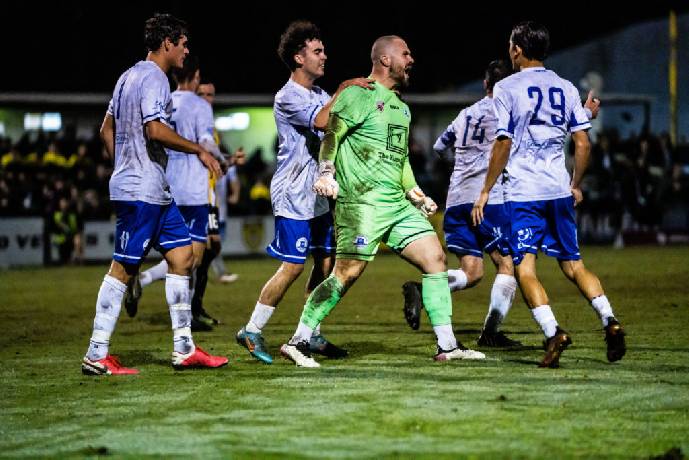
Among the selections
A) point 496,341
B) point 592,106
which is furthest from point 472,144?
point 496,341

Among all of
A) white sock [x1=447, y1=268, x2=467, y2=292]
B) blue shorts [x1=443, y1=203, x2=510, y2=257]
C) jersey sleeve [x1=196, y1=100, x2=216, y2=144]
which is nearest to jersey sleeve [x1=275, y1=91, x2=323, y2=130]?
blue shorts [x1=443, y1=203, x2=510, y2=257]

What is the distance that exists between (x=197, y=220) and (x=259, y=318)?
119 inches

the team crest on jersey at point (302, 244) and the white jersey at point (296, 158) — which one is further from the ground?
the white jersey at point (296, 158)

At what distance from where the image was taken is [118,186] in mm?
8852

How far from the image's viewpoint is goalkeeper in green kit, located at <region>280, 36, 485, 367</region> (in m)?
8.89

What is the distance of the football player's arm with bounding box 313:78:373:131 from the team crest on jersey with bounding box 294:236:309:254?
90cm

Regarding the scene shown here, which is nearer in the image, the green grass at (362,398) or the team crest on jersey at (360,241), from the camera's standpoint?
the green grass at (362,398)

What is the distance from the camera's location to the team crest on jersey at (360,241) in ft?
29.1

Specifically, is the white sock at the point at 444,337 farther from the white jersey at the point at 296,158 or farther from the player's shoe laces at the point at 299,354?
the white jersey at the point at 296,158

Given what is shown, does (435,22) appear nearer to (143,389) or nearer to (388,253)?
(388,253)

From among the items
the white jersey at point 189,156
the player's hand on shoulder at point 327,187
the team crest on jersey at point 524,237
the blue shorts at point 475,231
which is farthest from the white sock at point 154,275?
the team crest on jersey at point 524,237

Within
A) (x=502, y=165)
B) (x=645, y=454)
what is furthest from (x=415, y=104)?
(x=645, y=454)

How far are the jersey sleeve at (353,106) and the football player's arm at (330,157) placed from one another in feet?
0.13

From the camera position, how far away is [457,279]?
1103cm
